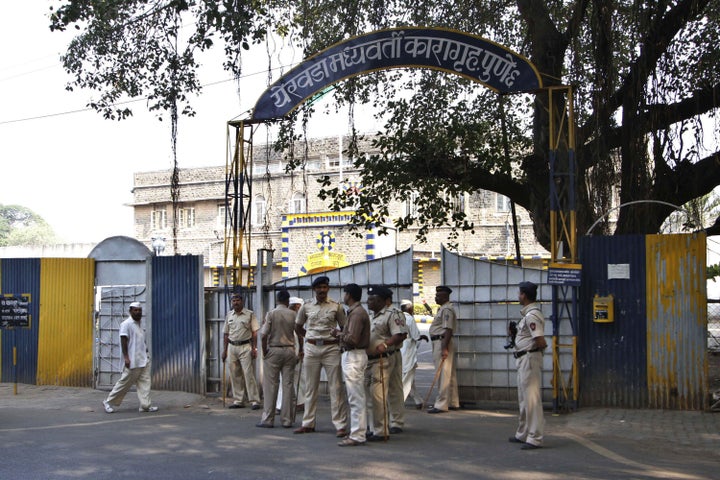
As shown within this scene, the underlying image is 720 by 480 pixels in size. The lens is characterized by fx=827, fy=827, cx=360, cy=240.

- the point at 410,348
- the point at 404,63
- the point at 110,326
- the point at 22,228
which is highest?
the point at 22,228

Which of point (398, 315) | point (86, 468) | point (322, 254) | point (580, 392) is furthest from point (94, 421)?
point (322, 254)

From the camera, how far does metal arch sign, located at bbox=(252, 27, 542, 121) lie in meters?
11.6

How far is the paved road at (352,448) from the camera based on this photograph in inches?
284

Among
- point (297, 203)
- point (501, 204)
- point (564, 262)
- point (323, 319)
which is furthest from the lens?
point (297, 203)

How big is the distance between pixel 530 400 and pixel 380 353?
1748mm

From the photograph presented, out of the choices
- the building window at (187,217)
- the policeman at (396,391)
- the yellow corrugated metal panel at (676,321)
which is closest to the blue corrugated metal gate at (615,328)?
the yellow corrugated metal panel at (676,321)

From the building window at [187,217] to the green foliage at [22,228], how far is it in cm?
5270

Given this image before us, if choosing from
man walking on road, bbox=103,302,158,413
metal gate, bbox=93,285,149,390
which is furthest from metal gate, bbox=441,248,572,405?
metal gate, bbox=93,285,149,390

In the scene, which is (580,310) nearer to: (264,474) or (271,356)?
(271,356)

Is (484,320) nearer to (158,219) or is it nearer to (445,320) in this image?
(445,320)

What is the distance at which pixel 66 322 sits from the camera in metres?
15.1

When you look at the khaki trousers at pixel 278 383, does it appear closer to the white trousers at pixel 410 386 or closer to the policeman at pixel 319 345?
the policeman at pixel 319 345

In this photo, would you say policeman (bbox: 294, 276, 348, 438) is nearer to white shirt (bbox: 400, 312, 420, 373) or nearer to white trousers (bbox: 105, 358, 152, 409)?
white shirt (bbox: 400, 312, 420, 373)

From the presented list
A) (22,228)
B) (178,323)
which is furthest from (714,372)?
(22,228)
